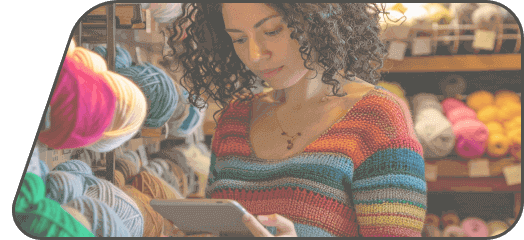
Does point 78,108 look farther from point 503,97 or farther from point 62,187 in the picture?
point 503,97

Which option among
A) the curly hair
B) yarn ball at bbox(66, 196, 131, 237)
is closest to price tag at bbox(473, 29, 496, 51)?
the curly hair

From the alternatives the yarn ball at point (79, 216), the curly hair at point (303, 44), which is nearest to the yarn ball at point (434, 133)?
the curly hair at point (303, 44)

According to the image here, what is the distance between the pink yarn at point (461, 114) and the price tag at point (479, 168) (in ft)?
0.46

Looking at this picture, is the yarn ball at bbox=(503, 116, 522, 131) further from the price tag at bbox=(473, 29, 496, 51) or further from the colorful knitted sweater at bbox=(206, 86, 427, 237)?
the colorful knitted sweater at bbox=(206, 86, 427, 237)

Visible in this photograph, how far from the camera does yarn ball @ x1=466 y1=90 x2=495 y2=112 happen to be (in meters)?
1.32

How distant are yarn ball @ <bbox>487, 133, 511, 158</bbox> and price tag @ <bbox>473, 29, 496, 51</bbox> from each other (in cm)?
25

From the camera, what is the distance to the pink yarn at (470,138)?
1341 millimetres

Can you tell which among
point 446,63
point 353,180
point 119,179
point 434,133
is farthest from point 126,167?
point 446,63

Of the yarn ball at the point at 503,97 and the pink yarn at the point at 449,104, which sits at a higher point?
the yarn ball at the point at 503,97

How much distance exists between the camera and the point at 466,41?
1.37 metres

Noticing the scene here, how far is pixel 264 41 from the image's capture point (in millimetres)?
615

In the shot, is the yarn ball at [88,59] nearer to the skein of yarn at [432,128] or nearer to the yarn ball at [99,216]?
the yarn ball at [99,216]

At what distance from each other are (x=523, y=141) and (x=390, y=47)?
0.45m

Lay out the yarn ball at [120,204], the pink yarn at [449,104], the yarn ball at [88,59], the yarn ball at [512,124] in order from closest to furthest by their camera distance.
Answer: the yarn ball at [88,59] → the yarn ball at [120,204] → the yarn ball at [512,124] → the pink yarn at [449,104]
